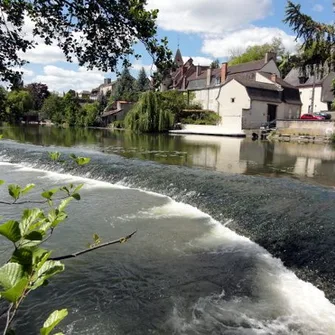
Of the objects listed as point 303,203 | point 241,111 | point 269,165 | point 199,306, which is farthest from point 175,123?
point 199,306

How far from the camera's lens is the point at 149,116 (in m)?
44.2

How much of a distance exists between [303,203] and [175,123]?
40.1 meters

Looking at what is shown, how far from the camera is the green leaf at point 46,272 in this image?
1.17 metres

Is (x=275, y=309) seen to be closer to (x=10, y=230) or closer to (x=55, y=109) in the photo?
(x=10, y=230)

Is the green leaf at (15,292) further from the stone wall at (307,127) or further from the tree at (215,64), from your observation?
the tree at (215,64)

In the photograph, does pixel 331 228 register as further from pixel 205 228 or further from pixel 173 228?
pixel 173 228

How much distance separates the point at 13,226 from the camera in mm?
1260

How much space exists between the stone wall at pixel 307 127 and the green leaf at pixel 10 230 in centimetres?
3720

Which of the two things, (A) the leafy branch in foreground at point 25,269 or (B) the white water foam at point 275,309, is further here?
(B) the white water foam at point 275,309

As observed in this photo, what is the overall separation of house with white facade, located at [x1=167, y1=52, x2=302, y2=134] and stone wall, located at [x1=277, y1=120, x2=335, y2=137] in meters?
5.39

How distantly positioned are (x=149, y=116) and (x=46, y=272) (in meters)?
43.6

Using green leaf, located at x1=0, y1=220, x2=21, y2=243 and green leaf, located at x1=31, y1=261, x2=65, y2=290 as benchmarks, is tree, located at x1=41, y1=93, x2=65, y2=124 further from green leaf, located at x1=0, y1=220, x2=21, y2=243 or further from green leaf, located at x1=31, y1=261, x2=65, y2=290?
green leaf, located at x1=31, y1=261, x2=65, y2=290

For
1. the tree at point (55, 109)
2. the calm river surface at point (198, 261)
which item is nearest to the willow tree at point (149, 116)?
the calm river surface at point (198, 261)

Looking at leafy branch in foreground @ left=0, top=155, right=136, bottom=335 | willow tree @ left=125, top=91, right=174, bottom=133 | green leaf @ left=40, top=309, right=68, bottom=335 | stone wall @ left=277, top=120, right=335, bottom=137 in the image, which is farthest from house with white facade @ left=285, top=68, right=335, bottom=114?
green leaf @ left=40, top=309, right=68, bottom=335
